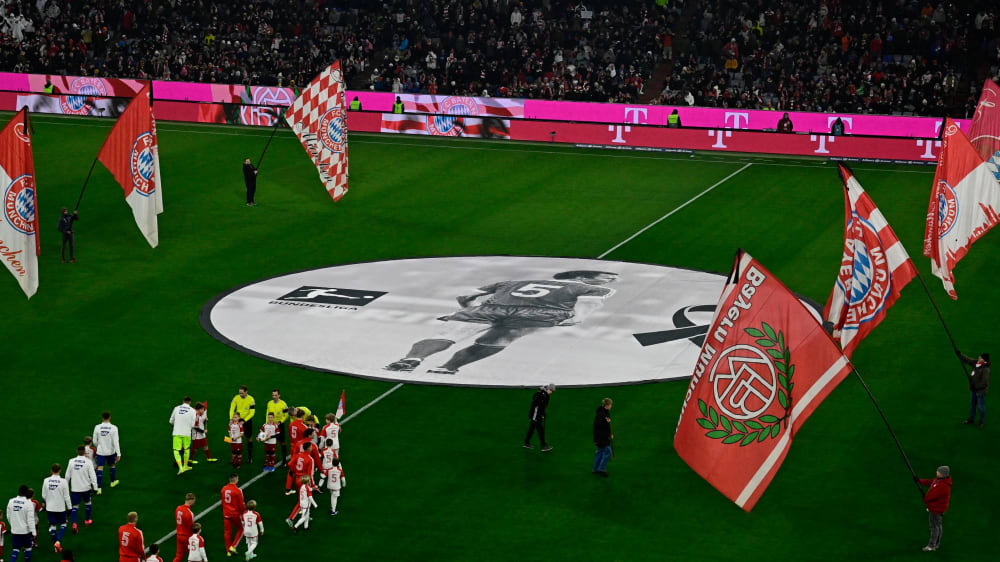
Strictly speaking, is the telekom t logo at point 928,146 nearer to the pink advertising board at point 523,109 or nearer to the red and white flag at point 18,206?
the pink advertising board at point 523,109

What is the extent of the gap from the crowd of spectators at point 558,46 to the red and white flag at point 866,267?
36.9 metres

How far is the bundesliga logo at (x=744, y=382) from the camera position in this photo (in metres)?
17.6

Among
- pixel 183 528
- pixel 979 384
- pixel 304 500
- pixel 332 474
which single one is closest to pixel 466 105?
pixel 979 384

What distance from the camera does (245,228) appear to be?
4344 cm

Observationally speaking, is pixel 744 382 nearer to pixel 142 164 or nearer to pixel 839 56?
pixel 142 164

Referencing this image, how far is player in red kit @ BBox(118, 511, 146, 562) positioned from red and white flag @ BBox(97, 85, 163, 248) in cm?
1715

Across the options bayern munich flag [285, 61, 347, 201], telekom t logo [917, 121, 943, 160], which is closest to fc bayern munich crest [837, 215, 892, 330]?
bayern munich flag [285, 61, 347, 201]

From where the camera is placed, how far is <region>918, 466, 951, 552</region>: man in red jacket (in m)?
21.2

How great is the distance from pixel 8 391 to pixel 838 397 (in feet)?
56.3

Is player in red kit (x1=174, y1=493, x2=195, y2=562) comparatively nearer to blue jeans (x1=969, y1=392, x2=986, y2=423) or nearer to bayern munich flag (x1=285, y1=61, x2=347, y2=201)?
blue jeans (x1=969, y1=392, x2=986, y2=423)

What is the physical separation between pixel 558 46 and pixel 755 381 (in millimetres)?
51058

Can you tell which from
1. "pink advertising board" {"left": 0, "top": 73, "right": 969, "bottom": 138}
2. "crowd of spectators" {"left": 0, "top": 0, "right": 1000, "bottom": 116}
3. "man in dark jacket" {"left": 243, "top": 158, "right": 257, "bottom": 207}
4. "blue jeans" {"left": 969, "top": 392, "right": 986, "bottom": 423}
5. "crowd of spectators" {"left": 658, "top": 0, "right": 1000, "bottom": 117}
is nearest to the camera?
"blue jeans" {"left": 969, "top": 392, "right": 986, "bottom": 423}

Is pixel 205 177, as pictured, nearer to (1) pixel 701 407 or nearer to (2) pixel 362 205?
(2) pixel 362 205

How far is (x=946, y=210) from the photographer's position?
29484mm
